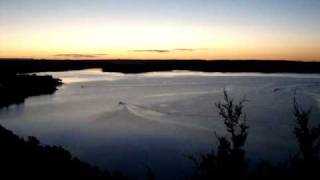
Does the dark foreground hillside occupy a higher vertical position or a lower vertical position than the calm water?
higher

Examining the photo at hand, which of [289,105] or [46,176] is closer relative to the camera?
[46,176]

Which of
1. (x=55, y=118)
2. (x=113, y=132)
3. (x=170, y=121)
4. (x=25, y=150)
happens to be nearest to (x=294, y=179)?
(x=25, y=150)

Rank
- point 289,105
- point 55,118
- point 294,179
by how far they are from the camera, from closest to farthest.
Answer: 1. point 294,179
2. point 55,118
3. point 289,105

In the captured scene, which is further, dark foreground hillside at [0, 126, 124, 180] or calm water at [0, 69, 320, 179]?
calm water at [0, 69, 320, 179]

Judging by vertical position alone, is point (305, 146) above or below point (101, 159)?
above

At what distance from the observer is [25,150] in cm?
1798

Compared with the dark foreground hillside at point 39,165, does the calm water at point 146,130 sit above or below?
below

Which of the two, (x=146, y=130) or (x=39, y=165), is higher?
(x=39, y=165)

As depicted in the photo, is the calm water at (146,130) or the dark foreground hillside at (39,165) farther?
the calm water at (146,130)

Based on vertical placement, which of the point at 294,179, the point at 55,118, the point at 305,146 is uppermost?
the point at 305,146

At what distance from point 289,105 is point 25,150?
31584 millimetres

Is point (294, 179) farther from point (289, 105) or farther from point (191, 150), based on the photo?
point (289, 105)

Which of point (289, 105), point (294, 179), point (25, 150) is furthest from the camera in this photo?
point (289, 105)

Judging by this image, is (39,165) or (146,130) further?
(146,130)
